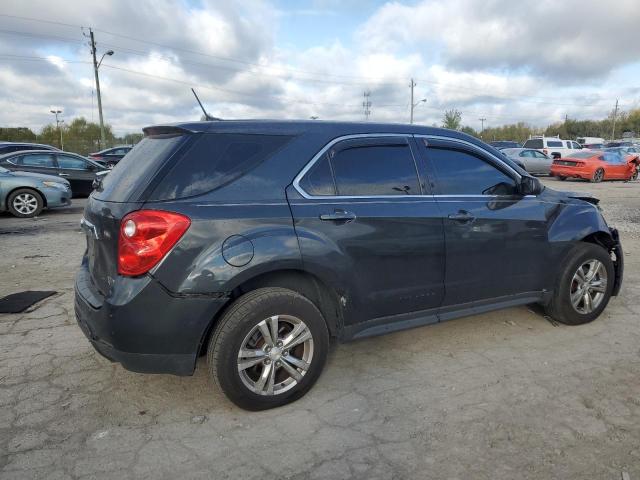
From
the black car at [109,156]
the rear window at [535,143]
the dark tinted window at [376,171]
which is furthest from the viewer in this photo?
the rear window at [535,143]

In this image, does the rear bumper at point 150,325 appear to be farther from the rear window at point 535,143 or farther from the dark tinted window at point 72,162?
the rear window at point 535,143

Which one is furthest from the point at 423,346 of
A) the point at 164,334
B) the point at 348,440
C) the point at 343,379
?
the point at 164,334

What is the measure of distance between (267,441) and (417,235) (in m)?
1.62

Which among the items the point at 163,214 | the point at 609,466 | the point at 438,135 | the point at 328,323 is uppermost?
the point at 438,135

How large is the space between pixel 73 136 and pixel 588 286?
190 ft

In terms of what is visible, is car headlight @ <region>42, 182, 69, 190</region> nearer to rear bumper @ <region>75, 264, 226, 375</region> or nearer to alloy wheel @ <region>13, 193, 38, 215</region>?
alloy wheel @ <region>13, 193, 38, 215</region>

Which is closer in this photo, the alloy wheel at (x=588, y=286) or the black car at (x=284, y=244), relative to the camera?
the black car at (x=284, y=244)

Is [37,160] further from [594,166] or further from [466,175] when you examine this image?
[594,166]

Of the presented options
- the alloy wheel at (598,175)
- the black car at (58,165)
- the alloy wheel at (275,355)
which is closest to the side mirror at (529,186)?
the alloy wheel at (275,355)

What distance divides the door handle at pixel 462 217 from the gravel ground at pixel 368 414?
1064 millimetres

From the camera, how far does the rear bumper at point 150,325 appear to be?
270cm

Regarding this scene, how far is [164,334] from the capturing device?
2.75m

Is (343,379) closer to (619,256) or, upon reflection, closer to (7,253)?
(619,256)

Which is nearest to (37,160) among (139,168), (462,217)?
(139,168)
